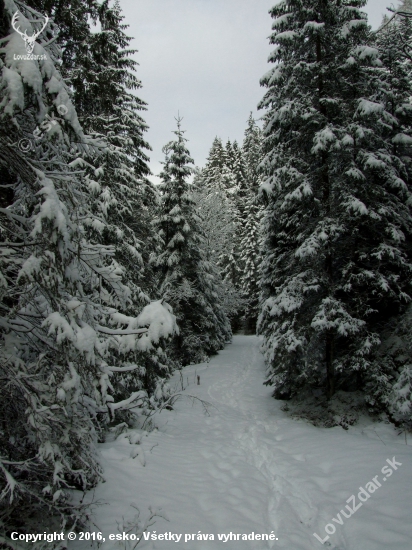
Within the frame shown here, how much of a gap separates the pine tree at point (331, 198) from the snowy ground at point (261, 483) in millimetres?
2024

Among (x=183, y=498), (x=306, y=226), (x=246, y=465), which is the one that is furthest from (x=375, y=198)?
(x=183, y=498)

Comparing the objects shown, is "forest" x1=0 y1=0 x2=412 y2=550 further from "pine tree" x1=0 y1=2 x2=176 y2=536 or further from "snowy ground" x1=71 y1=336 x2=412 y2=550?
"snowy ground" x1=71 y1=336 x2=412 y2=550

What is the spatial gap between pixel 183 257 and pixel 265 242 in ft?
23.2

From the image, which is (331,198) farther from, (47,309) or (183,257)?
(183,257)

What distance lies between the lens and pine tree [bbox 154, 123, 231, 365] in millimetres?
17078

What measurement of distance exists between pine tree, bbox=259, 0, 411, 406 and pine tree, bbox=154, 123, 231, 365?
25.7ft

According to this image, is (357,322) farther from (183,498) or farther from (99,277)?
(99,277)

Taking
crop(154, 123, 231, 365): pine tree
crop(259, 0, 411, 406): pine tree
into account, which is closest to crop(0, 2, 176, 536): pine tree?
crop(259, 0, 411, 406): pine tree

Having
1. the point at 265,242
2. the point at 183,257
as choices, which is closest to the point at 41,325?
the point at 265,242

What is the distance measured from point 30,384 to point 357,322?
310 inches

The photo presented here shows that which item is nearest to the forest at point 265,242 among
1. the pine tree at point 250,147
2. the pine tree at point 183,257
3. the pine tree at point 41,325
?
the pine tree at point 41,325

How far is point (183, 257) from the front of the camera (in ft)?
58.4

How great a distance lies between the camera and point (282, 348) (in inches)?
353

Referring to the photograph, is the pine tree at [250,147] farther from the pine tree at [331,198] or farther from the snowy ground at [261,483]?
the snowy ground at [261,483]
